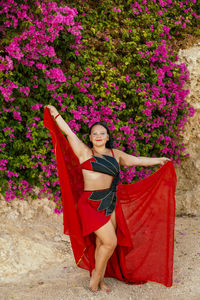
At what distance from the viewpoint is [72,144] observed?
9.90ft

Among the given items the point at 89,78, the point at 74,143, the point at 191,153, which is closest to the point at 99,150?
the point at 74,143

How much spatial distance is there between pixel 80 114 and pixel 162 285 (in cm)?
239

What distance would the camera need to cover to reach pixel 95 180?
2.96 meters

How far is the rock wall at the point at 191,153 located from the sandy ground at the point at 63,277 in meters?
1.21

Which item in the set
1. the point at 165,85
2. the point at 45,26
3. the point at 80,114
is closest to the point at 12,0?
the point at 45,26

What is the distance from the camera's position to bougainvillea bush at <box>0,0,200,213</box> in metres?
3.87

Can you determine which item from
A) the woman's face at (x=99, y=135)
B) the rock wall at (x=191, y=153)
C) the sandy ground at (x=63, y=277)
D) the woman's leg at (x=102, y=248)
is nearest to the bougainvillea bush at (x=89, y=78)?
the rock wall at (x=191, y=153)

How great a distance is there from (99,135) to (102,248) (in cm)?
110

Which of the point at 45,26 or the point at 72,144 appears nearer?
the point at 72,144

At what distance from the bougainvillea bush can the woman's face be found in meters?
1.16

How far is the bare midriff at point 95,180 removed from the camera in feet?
9.71

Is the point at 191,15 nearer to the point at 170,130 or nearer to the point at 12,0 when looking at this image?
the point at 170,130

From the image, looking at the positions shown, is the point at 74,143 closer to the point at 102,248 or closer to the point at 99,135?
the point at 99,135

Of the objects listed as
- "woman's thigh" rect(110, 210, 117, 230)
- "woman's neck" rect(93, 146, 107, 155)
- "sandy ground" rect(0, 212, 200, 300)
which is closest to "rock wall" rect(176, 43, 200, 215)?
"sandy ground" rect(0, 212, 200, 300)
